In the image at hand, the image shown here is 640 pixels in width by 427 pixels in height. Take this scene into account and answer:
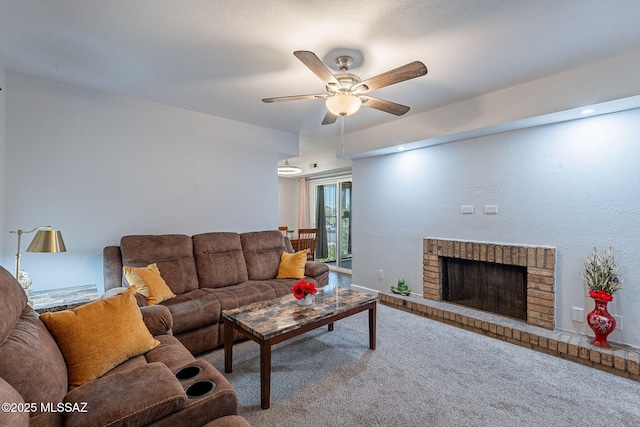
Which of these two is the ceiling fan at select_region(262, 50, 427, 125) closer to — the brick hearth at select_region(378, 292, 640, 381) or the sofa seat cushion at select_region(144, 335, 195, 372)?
the sofa seat cushion at select_region(144, 335, 195, 372)

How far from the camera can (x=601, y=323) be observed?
2531 mm

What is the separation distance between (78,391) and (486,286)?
3839 millimetres

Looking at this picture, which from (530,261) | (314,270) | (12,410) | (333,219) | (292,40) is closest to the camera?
(12,410)

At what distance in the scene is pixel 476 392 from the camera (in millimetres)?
2100

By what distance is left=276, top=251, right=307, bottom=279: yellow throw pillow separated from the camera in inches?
144

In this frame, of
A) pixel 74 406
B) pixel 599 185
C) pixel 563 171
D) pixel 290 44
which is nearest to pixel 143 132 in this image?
pixel 290 44

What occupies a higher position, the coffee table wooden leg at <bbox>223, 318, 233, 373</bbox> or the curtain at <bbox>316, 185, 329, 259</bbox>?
the curtain at <bbox>316, 185, 329, 259</bbox>

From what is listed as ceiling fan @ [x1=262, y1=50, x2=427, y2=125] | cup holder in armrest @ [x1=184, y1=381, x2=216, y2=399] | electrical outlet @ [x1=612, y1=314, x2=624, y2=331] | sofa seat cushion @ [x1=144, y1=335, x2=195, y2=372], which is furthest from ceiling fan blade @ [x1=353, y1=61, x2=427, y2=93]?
electrical outlet @ [x1=612, y1=314, x2=624, y2=331]

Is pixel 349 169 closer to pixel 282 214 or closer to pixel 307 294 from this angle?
pixel 282 214

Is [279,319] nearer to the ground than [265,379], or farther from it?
farther from it

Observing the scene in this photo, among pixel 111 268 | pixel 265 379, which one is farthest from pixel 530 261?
pixel 111 268

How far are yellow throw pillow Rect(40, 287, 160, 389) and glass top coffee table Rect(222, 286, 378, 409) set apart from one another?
62 centimetres

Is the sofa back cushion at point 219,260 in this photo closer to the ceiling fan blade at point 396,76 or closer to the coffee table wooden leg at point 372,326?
the coffee table wooden leg at point 372,326

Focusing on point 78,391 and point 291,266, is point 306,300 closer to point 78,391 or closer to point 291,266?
point 291,266
